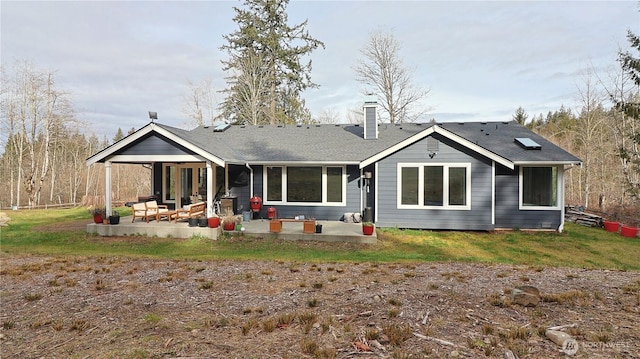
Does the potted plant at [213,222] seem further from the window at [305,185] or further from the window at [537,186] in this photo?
the window at [537,186]

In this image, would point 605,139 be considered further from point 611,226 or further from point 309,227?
point 309,227

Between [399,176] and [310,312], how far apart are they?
7.94 meters

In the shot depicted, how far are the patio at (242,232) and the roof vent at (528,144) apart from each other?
654 centimetres

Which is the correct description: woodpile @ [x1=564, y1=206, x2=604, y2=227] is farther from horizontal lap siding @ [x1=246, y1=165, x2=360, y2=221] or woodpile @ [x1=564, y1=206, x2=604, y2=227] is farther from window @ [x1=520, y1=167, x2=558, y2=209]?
horizontal lap siding @ [x1=246, y1=165, x2=360, y2=221]

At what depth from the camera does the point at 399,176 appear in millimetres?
11023

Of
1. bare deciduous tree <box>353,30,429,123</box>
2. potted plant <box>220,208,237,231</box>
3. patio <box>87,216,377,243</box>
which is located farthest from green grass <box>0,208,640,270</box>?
bare deciduous tree <box>353,30,429,123</box>

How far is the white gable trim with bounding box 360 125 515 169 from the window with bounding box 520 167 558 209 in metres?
1.05

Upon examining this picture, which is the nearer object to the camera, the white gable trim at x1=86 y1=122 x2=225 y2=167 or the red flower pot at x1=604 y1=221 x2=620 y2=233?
the white gable trim at x1=86 y1=122 x2=225 y2=167

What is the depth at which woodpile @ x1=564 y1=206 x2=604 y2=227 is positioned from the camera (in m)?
11.9

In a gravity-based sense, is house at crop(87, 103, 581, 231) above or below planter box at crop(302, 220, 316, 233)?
above

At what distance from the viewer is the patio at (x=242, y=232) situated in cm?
923

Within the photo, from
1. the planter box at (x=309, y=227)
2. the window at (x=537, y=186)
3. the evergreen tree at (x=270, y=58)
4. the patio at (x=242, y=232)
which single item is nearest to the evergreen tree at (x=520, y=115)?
the evergreen tree at (x=270, y=58)

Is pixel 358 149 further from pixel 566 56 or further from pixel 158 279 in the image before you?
pixel 566 56

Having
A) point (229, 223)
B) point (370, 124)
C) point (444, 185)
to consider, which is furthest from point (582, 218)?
point (229, 223)
